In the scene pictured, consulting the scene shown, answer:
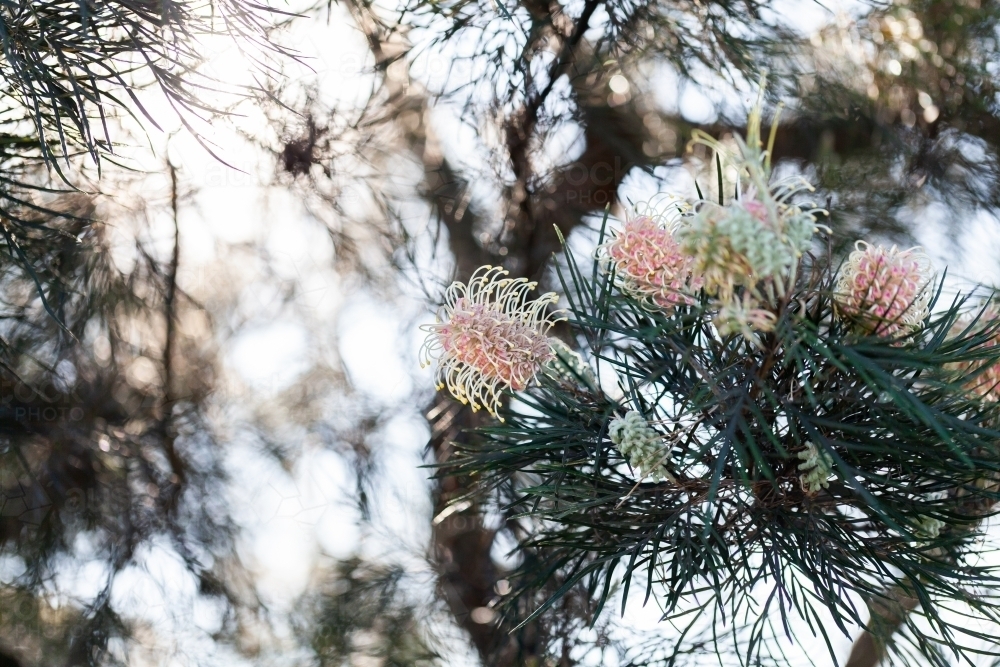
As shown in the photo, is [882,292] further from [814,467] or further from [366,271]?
[366,271]

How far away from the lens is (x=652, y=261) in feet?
1.21

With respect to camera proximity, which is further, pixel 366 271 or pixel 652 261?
pixel 366 271

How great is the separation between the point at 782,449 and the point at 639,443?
7 centimetres

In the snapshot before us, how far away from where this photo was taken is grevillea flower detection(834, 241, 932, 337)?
1.18ft

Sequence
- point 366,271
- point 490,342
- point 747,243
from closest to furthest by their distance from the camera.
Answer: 1. point 747,243
2. point 490,342
3. point 366,271

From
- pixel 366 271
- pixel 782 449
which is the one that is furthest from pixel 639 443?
pixel 366 271

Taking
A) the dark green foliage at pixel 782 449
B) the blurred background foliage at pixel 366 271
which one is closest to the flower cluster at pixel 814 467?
the dark green foliage at pixel 782 449

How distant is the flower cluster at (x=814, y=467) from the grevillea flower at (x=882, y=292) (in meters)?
0.06

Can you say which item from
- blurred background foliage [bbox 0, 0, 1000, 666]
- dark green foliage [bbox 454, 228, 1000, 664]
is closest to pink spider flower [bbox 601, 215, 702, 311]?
dark green foliage [bbox 454, 228, 1000, 664]

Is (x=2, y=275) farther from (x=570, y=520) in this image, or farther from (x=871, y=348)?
A: (x=871, y=348)

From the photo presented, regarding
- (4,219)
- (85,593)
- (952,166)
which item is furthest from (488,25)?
(85,593)

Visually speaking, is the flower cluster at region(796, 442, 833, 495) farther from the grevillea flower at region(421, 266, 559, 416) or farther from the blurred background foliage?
the blurred background foliage

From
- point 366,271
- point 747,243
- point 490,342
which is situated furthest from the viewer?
point 366,271

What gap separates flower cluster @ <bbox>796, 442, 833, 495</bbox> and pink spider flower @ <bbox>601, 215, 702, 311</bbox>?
8cm
